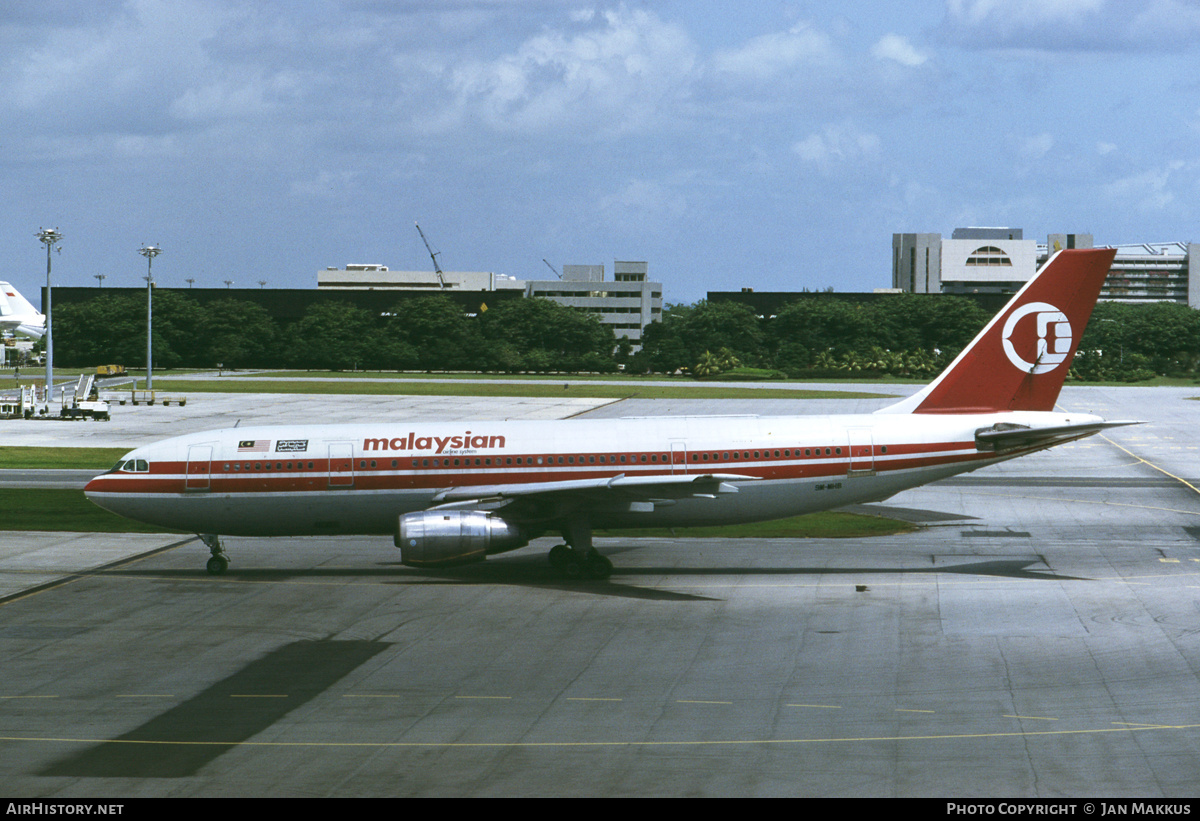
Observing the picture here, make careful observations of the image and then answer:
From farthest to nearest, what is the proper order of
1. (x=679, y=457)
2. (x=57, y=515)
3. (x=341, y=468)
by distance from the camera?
(x=57, y=515) → (x=679, y=457) → (x=341, y=468)

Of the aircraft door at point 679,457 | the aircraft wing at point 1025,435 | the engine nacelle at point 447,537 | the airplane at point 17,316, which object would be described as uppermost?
the airplane at point 17,316

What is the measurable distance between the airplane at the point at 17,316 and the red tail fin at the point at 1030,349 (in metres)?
160

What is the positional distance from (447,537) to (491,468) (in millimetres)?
3603

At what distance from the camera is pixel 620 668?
25047mm

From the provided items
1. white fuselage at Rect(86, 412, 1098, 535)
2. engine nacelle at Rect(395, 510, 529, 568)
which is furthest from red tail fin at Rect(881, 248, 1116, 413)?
engine nacelle at Rect(395, 510, 529, 568)

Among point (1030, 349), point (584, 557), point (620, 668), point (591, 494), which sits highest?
point (1030, 349)

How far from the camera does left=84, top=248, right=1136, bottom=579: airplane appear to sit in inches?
1361

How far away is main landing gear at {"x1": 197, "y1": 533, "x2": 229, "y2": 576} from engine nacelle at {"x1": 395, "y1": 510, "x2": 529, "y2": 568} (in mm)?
6861

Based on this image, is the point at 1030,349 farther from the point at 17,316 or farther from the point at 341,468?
Result: the point at 17,316

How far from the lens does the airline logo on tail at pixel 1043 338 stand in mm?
37219

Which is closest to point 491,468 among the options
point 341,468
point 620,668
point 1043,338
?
point 341,468

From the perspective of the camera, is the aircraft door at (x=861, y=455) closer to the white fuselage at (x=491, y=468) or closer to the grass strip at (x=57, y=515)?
the white fuselage at (x=491, y=468)

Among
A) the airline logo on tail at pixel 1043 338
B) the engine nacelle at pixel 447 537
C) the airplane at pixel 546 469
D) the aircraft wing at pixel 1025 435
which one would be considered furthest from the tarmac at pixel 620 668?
the airline logo on tail at pixel 1043 338
